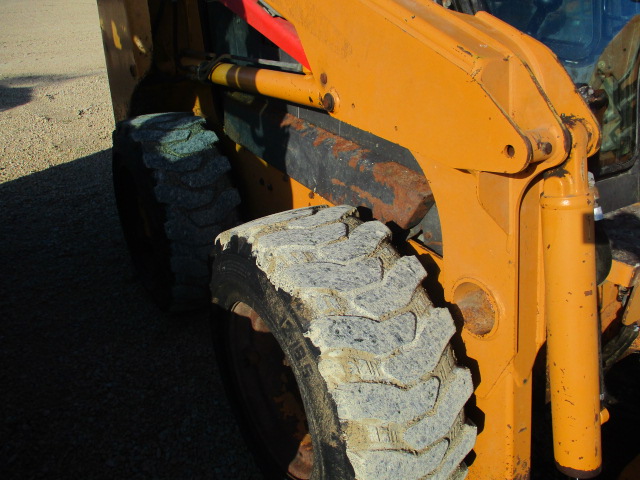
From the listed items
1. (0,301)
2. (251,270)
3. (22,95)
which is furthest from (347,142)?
(22,95)

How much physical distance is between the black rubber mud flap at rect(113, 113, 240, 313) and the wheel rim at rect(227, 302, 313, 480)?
1.91ft

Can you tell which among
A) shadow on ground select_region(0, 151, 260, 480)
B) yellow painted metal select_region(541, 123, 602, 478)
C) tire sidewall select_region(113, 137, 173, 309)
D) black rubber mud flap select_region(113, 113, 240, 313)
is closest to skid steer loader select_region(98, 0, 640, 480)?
yellow painted metal select_region(541, 123, 602, 478)

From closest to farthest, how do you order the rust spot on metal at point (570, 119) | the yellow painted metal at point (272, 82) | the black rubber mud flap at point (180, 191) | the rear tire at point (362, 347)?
the rust spot on metal at point (570, 119) < the rear tire at point (362, 347) < the yellow painted metal at point (272, 82) < the black rubber mud flap at point (180, 191)

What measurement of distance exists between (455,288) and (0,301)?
9.19ft

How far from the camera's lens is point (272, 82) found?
7.25 feet

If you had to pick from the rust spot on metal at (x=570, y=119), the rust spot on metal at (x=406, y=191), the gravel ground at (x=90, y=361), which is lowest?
the gravel ground at (x=90, y=361)

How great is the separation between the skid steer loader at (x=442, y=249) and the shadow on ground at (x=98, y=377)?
39 cm

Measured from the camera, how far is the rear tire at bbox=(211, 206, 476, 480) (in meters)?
1.49

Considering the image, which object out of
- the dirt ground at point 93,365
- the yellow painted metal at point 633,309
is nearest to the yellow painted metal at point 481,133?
the yellow painted metal at point 633,309

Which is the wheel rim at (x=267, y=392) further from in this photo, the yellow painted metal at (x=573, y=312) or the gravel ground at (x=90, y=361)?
the yellow painted metal at (x=573, y=312)

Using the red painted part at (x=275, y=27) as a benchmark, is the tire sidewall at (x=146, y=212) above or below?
below

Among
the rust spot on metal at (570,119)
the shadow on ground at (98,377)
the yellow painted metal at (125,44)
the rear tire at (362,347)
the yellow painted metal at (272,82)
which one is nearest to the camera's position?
the rust spot on metal at (570,119)

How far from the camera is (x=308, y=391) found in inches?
63.8

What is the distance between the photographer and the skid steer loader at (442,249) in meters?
1.42
